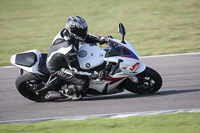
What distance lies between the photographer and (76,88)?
6.41 metres

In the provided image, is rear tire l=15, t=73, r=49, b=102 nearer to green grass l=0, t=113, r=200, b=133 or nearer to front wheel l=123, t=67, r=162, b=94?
green grass l=0, t=113, r=200, b=133

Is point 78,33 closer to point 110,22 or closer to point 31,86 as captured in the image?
point 31,86

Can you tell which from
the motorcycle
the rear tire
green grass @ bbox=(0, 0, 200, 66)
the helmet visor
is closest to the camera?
the helmet visor

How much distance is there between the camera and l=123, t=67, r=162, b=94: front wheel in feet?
20.4

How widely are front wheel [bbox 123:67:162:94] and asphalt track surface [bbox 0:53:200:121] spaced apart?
13 centimetres

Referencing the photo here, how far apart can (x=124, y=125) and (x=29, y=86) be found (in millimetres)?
2600

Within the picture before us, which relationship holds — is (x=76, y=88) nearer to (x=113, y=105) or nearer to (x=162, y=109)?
(x=113, y=105)

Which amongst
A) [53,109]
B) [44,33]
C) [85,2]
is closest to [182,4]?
[85,2]

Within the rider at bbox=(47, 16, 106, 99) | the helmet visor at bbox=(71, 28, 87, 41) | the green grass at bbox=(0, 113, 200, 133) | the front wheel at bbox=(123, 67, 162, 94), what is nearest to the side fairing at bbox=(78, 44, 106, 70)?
the rider at bbox=(47, 16, 106, 99)

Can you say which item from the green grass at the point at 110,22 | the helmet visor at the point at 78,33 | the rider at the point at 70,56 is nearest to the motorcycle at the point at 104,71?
the rider at the point at 70,56

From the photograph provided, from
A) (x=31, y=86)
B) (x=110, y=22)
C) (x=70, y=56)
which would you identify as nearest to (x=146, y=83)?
(x=70, y=56)

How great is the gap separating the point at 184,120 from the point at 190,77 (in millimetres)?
2825

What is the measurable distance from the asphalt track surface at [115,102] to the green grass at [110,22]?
256 centimetres

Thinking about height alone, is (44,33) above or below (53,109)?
above
